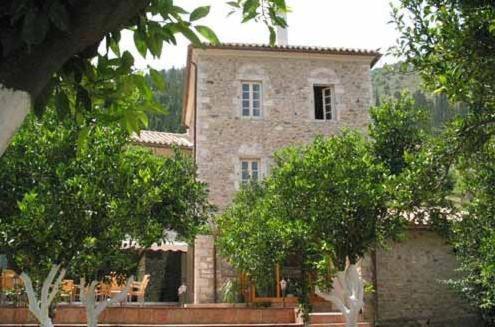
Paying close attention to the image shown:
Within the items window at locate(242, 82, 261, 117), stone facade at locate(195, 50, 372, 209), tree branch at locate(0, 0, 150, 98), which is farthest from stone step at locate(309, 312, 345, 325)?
tree branch at locate(0, 0, 150, 98)

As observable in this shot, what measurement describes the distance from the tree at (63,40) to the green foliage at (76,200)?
818 cm

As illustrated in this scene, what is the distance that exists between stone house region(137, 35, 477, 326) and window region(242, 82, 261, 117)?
0.11 ft

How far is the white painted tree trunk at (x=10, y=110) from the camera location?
1.89m

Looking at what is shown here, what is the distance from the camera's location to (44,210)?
33.6 ft

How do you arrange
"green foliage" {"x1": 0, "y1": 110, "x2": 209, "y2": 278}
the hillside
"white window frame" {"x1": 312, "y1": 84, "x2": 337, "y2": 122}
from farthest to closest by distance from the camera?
the hillside → "white window frame" {"x1": 312, "y1": 84, "x2": 337, "y2": 122} → "green foliage" {"x1": 0, "y1": 110, "x2": 209, "y2": 278}

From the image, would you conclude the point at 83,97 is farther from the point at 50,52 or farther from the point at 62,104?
the point at 50,52

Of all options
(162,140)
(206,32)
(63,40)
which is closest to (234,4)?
(206,32)

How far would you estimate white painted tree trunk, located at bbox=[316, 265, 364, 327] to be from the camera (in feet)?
40.9

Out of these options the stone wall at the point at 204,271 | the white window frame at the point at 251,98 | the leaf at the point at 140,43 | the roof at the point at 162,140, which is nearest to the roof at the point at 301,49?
the white window frame at the point at 251,98

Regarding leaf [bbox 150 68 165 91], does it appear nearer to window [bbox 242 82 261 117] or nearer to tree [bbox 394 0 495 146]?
tree [bbox 394 0 495 146]

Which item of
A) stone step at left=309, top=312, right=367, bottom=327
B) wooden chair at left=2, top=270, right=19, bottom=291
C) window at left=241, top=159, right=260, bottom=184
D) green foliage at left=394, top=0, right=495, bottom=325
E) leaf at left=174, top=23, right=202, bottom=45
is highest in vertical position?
window at left=241, top=159, right=260, bottom=184

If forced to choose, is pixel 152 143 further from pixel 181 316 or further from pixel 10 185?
pixel 10 185

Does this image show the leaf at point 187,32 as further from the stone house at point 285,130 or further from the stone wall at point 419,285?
the stone wall at point 419,285

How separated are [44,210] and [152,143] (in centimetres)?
1251
